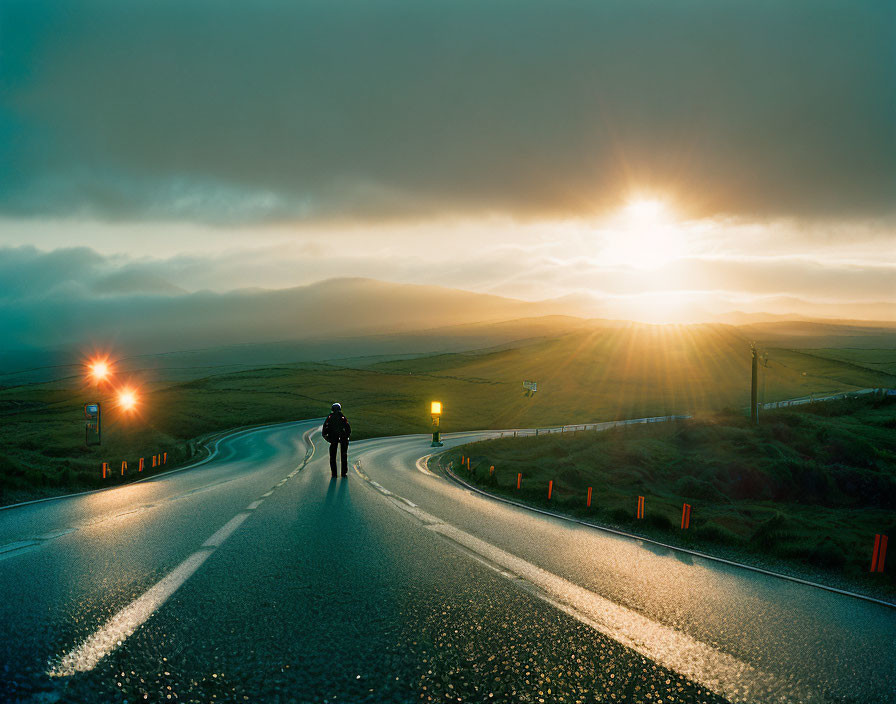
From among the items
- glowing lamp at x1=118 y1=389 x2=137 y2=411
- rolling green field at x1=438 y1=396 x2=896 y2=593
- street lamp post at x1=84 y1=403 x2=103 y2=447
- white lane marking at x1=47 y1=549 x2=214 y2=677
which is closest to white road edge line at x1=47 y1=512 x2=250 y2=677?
white lane marking at x1=47 y1=549 x2=214 y2=677

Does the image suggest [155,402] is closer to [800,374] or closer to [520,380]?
[520,380]

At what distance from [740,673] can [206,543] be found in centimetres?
680

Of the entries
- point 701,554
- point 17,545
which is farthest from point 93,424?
point 701,554

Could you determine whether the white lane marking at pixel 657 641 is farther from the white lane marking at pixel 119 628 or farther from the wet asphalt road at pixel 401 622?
the white lane marking at pixel 119 628

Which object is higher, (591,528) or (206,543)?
(206,543)

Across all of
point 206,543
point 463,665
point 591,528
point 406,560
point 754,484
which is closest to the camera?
point 463,665

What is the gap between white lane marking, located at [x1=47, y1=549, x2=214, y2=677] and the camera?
12.7 ft

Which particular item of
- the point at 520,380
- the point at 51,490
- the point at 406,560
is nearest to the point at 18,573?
the point at 406,560

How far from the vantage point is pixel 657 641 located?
187 inches

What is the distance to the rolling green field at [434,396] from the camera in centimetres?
4675

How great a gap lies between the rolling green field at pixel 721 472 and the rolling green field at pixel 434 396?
17653mm

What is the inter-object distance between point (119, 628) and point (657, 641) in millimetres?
4334

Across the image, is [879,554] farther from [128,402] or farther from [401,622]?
[128,402]

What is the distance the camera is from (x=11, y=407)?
9200 cm
